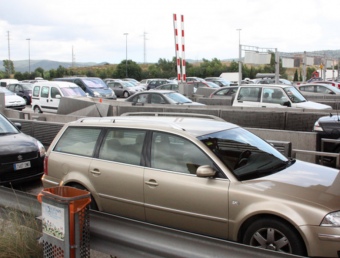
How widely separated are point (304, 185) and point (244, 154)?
0.86m

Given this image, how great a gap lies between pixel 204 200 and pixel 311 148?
4.75 meters

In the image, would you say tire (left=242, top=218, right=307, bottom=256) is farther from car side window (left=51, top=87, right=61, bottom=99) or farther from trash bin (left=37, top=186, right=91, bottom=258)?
car side window (left=51, top=87, right=61, bottom=99)

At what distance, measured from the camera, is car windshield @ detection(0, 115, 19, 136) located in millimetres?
8111

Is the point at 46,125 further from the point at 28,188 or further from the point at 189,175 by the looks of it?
the point at 189,175

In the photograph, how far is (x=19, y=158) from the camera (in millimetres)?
7297

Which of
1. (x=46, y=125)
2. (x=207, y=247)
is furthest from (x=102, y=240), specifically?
(x=46, y=125)

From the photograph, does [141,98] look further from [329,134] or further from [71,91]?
[329,134]

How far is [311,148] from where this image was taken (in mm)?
8164

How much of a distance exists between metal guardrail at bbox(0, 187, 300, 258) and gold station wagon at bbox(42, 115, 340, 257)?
1119 millimetres

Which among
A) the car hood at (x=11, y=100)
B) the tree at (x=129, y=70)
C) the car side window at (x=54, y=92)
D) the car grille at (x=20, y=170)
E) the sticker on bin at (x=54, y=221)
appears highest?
the tree at (x=129, y=70)

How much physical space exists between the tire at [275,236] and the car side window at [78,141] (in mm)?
2359

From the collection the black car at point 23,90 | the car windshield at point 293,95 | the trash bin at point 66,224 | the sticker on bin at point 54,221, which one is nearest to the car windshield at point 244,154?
the trash bin at point 66,224

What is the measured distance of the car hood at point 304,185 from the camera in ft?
12.3

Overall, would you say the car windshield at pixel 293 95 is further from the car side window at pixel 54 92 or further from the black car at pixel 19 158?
the car side window at pixel 54 92
